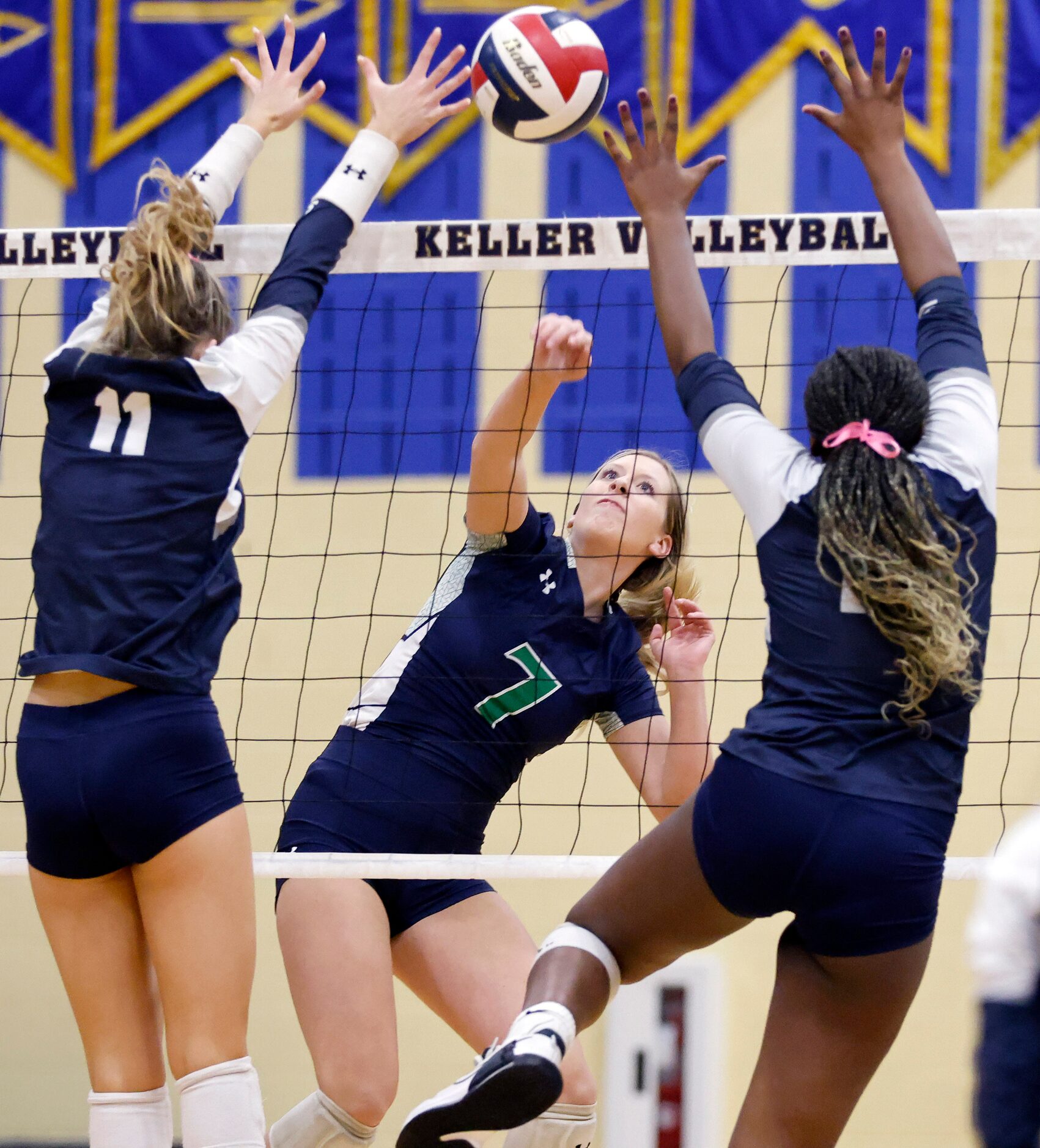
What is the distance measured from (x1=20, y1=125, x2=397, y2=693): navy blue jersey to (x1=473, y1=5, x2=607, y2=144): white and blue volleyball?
951 mm

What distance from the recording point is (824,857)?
2293 mm

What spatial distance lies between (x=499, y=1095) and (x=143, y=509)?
1.13 m

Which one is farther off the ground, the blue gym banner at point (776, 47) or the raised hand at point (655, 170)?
the blue gym banner at point (776, 47)

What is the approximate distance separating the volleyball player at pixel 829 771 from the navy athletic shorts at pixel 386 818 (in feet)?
2.55

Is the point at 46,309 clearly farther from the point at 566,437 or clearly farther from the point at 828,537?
the point at 828,537

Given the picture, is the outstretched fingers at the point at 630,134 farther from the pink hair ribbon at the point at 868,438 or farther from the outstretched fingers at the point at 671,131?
the pink hair ribbon at the point at 868,438

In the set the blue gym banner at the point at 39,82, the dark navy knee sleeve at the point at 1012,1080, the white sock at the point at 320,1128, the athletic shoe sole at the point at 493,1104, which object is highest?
the blue gym banner at the point at 39,82

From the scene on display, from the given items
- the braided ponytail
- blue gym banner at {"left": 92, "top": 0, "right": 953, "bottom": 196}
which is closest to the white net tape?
the braided ponytail

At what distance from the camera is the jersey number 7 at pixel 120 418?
102 inches

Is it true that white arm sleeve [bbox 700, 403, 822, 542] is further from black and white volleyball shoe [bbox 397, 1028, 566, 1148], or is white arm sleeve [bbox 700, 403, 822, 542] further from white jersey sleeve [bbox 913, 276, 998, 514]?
black and white volleyball shoe [bbox 397, 1028, 566, 1148]

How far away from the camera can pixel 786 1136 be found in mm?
2436

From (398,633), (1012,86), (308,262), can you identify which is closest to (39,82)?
(398,633)

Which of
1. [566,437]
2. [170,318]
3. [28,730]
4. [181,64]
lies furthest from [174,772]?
[181,64]

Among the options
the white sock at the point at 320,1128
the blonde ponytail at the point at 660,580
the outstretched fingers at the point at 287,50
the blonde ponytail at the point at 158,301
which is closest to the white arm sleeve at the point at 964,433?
the blonde ponytail at the point at 660,580
